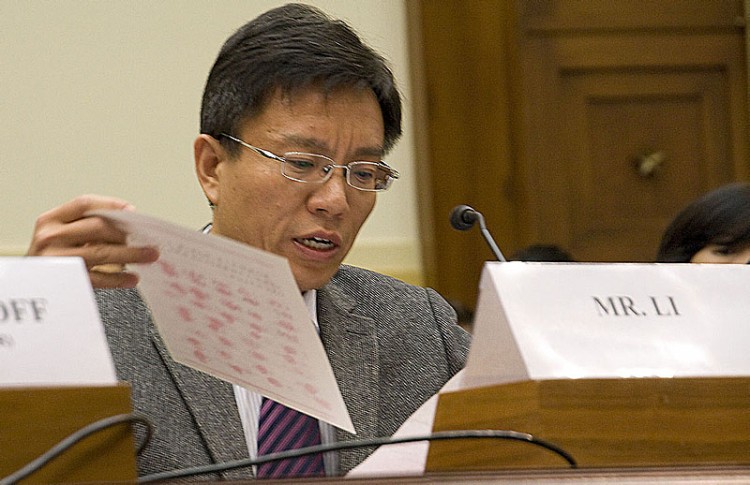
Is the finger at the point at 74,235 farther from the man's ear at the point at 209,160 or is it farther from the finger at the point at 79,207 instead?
the man's ear at the point at 209,160

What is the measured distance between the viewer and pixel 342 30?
161 cm

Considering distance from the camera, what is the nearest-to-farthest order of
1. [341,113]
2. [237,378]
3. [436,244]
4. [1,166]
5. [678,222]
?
[237,378] → [341,113] → [678,222] → [1,166] → [436,244]

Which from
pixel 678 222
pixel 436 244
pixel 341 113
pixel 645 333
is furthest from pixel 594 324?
pixel 436 244

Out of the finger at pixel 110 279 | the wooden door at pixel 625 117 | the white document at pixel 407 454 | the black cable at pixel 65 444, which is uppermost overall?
the black cable at pixel 65 444

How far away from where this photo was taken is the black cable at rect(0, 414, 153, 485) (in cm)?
73

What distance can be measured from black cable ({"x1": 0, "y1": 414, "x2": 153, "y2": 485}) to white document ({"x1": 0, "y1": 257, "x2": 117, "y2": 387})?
3cm

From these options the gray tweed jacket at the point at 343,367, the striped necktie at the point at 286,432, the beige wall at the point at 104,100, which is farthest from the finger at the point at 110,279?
the beige wall at the point at 104,100

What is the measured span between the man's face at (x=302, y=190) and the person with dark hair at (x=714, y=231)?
97 cm

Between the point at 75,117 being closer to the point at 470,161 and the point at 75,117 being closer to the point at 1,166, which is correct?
the point at 1,166

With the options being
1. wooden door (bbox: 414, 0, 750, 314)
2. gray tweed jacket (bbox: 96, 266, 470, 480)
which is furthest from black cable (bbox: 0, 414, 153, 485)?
wooden door (bbox: 414, 0, 750, 314)

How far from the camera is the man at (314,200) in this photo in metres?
1.46

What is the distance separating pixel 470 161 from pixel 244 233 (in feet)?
5.59

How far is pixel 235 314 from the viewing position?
930 mm

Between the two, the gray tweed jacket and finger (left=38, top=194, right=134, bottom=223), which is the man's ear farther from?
finger (left=38, top=194, right=134, bottom=223)
